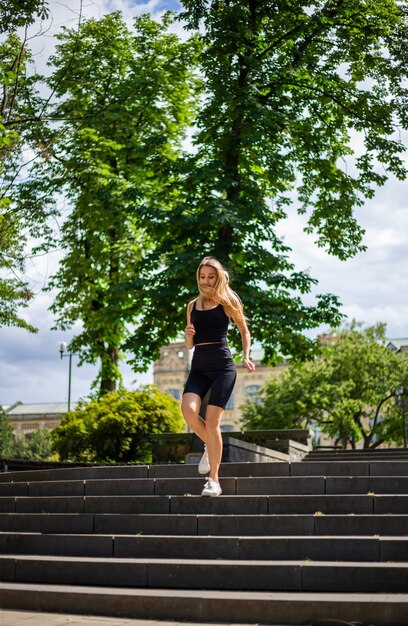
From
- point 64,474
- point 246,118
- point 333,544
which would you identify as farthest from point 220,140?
point 333,544

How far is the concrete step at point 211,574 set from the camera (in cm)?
682

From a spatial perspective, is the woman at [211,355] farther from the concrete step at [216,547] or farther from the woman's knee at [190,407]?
the concrete step at [216,547]

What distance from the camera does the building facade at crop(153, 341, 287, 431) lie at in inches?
3132

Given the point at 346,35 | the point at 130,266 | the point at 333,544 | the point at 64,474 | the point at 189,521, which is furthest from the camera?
the point at 130,266

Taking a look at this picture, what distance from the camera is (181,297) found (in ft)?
60.2

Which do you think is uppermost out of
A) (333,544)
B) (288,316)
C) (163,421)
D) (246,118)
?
(246,118)

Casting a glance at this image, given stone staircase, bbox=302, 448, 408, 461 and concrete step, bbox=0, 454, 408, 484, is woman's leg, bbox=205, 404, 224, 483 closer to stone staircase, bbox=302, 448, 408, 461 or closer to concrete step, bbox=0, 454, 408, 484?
concrete step, bbox=0, 454, 408, 484

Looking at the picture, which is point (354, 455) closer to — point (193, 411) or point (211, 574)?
point (193, 411)

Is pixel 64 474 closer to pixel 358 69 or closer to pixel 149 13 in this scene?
pixel 358 69

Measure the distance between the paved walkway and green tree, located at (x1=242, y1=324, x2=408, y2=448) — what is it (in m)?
37.4

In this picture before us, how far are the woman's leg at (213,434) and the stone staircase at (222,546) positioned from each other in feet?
1.76

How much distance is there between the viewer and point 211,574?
729 centimetres

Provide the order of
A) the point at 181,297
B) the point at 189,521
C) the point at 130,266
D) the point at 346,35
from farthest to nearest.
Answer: the point at 130,266, the point at 346,35, the point at 181,297, the point at 189,521

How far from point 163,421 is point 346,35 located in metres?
10.4
